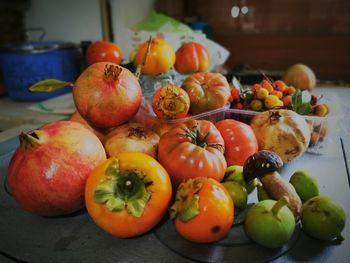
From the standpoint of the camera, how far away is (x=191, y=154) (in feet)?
1.54

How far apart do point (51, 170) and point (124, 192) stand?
12 centimetres

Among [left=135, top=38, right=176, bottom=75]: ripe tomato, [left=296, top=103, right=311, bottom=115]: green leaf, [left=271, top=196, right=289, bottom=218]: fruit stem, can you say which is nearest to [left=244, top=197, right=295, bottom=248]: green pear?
[left=271, top=196, right=289, bottom=218]: fruit stem

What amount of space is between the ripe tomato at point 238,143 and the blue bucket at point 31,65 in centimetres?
90

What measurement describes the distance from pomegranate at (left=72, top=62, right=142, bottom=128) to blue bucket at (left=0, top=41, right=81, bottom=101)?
2.38 ft

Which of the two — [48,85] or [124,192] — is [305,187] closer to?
[124,192]

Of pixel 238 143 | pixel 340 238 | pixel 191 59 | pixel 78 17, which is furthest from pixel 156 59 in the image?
pixel 78 17

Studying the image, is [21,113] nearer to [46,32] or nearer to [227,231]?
[46,32]

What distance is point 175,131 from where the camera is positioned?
516 millimetres

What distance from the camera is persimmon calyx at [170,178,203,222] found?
390 mm

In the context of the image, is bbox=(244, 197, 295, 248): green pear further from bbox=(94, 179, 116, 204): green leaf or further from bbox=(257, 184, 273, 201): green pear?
bbox=(94, 179, 116, 204): green leaf

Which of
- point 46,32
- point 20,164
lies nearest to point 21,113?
point 46,32

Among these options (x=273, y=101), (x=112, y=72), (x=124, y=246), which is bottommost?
(x=124, y=246)

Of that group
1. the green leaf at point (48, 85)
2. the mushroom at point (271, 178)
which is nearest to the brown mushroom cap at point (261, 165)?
the mushroom at point (271, 178)

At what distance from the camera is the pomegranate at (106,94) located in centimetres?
54
